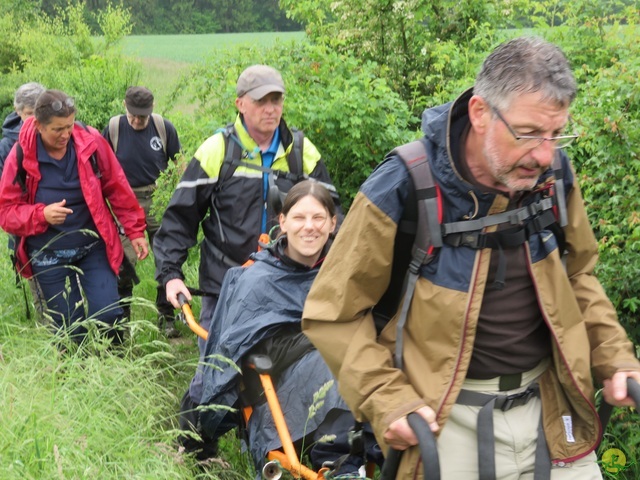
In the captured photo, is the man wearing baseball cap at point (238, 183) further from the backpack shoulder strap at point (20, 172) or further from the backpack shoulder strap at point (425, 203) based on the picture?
the backpack shoulder strap at point (425, 203)

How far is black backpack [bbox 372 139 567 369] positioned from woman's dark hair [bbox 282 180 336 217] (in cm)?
166

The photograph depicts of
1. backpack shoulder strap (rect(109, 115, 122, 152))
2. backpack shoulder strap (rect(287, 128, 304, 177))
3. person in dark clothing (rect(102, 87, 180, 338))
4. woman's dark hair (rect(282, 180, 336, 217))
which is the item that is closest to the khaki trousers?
woman's dark hair (rect(282, 180, 336, 217))

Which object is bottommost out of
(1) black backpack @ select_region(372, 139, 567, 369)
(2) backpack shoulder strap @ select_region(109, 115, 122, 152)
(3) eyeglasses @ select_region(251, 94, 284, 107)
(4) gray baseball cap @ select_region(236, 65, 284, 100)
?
(2) backpack shoulder strap @ select_region(109, 115, 122, 152)

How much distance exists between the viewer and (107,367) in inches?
189

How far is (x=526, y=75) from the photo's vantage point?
2568mm

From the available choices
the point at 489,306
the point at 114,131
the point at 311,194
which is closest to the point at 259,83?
the point at 311,194

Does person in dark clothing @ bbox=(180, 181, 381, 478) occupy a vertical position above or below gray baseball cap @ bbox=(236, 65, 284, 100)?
below

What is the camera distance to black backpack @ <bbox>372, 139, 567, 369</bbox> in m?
2.70

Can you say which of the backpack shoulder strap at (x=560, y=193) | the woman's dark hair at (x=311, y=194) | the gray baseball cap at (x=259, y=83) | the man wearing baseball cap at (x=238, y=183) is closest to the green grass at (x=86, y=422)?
the man wearing baseball cap at (x=238, y=183)

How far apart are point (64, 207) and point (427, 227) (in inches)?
152

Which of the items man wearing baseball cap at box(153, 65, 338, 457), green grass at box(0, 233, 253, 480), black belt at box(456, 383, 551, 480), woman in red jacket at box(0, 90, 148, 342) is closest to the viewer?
black belt at box(456, 383, 551, 480)

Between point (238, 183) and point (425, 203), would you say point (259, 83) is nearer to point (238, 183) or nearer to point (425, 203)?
point (238, 183)

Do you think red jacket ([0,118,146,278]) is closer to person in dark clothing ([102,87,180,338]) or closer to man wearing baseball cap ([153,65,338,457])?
man wearing baseball cap ([153,65,338,457])

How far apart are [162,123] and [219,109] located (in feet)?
4.61
